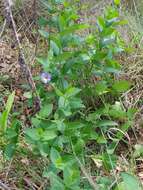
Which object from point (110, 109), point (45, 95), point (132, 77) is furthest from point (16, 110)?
point (132, 77)

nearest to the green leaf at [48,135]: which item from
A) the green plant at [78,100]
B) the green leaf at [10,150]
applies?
the green plant at [78,100]

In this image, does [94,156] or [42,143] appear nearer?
[42,143]

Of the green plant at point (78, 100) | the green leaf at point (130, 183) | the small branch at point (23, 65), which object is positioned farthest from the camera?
the small branch at point (23, 65)

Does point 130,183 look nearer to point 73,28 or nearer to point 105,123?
point 105,123

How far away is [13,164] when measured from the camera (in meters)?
1.94

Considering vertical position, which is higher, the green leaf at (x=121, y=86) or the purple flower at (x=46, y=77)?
the purple flower at (x=46, y=77)

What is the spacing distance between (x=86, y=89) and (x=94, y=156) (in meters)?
0.40

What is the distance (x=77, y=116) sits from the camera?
2.24 m

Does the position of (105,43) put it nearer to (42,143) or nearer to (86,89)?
(86,89)

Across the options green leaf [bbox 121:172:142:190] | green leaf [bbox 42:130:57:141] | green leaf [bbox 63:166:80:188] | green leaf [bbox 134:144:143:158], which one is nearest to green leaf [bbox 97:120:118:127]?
green leaf [bbox 134:144:143:158]

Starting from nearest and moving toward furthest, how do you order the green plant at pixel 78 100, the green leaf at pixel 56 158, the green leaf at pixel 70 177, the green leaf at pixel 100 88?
1. the green leaf at pixel 70 177
2. the green leaf at pixel 56 158
3. the green plant at pixel 78 100
4. the green leaf at pixel 100 88

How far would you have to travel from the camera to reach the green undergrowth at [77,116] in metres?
1.71

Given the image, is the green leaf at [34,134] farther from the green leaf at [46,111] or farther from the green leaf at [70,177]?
the green leaf at [70,177]

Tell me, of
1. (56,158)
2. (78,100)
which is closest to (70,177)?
(56,158)
